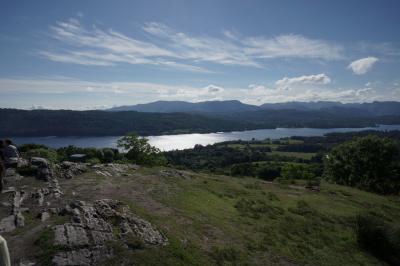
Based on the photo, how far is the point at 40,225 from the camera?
14.6m

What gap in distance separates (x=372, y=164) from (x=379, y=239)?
39370 mm

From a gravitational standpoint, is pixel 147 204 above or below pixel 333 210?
above

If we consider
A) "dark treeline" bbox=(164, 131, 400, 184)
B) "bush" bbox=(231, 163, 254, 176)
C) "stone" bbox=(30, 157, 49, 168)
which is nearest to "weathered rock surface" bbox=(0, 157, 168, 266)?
"stone" bbox=(30, 157, 49, 168)

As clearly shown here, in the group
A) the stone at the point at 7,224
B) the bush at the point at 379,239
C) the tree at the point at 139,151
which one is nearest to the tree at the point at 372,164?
the bush at the point at 379,239

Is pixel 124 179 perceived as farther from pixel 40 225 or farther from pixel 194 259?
pixel 194 259

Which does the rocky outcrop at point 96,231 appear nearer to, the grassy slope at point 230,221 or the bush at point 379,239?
the grassy slope at point 230,221

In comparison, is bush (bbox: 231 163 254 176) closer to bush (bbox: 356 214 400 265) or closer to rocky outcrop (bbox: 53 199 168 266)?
bush (bbox: 356 214 400 265)

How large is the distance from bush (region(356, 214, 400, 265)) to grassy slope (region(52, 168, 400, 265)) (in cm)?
101

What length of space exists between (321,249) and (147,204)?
11.7 m

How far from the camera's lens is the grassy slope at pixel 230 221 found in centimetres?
1539

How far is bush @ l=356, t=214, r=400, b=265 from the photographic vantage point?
20.1 m

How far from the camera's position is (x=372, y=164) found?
54969mm

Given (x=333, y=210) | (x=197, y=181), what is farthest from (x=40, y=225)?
(x=333, y=210)

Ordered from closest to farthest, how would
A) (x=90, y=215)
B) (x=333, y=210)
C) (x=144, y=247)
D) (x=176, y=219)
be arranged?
(x=144, y=247), (x=90, y=215), (x=176, y=219), (x=333, y=210)
